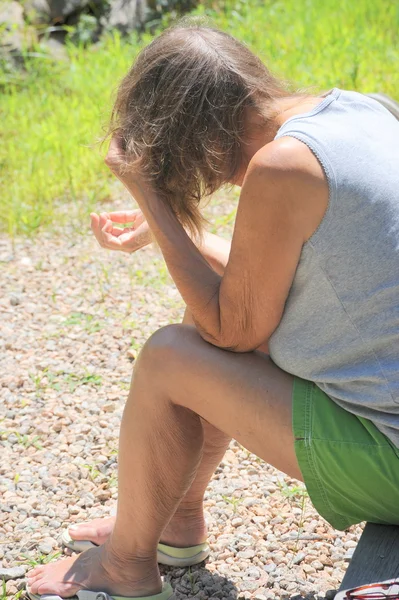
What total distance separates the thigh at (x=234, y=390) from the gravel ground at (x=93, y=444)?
59 centimetres

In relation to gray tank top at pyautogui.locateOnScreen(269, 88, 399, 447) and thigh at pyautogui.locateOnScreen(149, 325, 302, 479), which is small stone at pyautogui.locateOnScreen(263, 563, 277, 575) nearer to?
thigh at pyautogui.locateOnScreen(149, 325, 302, 479)

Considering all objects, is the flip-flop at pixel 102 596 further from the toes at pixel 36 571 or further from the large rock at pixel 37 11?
the large rock at pixel 37 11

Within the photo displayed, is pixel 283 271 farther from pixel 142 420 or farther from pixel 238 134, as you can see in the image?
pixel 142 420

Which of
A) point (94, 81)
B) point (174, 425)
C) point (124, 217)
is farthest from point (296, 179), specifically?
point (94, 81)

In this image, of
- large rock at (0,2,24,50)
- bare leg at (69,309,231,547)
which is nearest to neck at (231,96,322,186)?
bare leg at (69,309,231,547)

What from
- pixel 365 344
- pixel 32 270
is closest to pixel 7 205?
pixel 32 270

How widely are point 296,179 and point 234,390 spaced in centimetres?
47

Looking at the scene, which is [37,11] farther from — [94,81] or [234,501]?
[234,501]

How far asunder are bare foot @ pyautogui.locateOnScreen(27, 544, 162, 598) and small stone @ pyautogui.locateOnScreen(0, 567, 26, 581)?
0.27 feet

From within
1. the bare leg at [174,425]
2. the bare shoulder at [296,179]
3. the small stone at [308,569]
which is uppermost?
the bare shoulder at [296,179]

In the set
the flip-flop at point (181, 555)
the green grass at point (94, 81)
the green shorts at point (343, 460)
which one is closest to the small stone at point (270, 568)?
the flip-flop at point (181, 555)

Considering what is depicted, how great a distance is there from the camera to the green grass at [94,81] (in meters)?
4.97

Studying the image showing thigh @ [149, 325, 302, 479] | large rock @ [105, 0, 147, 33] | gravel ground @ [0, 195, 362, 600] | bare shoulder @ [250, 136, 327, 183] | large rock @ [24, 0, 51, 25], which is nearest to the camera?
bare shoulder @ [250, 136, 327, 183]

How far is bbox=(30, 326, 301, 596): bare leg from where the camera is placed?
73.1 inches
